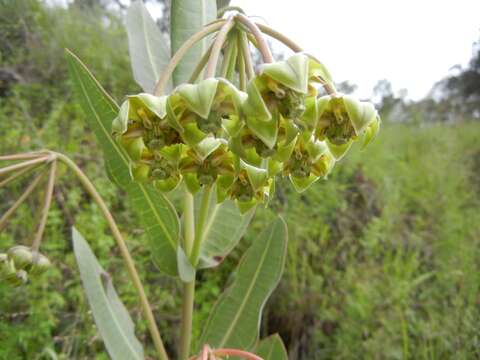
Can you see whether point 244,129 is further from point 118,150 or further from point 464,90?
point 464,90

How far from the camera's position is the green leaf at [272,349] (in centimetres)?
111

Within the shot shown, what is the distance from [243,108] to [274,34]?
221 millimetres

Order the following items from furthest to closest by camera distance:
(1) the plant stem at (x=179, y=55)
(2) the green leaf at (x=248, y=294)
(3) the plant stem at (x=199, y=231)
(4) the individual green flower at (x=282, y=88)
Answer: (2) the green leaf at (x=248, y=294) < (3) the plant stem at (x=199, y=231) < (1) the plant stem at (x=179, y=55) < (4) the individual green flower at (x=282, y=88)

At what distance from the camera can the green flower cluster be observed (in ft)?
3.58

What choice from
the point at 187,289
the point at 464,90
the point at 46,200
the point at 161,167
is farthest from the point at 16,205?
the point at 464,90

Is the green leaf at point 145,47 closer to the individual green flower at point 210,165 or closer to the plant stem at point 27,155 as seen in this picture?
the plant stem at point 27,155

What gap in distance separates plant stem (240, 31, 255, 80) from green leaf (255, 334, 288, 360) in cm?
68

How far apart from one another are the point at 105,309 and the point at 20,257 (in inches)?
11.1

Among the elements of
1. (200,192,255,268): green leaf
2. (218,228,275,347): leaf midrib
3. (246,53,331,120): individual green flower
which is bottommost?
(218,228,275,347): leaf midrib

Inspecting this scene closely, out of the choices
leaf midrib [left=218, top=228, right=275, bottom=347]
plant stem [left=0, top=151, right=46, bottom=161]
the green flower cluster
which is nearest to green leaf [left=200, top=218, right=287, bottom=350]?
leaf midrib [left=218, top=228, right=275, bottom=347]

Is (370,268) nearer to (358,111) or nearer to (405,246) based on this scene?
(405,246)

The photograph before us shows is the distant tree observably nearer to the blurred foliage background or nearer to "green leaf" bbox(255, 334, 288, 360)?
the blurred foliage background

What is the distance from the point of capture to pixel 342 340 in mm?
1987

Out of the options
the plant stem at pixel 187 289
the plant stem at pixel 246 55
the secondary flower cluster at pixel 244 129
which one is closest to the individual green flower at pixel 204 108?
the secondary flower cluster at pixel 244 129
